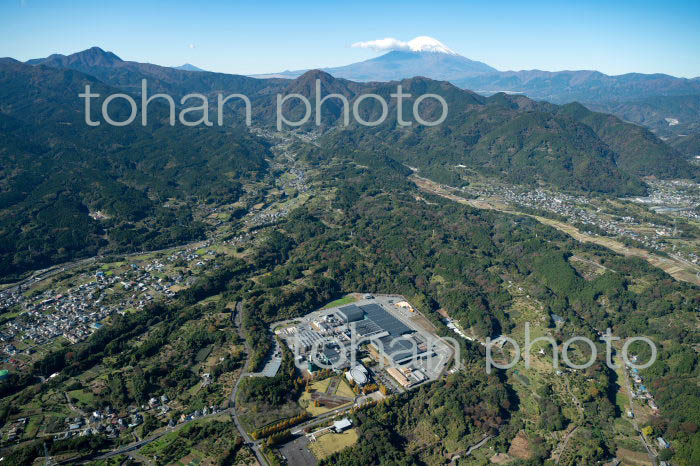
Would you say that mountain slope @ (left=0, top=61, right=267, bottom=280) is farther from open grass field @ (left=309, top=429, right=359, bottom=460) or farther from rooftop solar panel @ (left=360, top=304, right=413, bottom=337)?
open grass field @ (left=309, top=429, right=359, bottom=460)

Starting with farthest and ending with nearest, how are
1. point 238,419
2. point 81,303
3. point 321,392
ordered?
1. point 81,303
2. point 321,392
3. point 238,419

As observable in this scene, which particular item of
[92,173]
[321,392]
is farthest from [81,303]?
[92,173]

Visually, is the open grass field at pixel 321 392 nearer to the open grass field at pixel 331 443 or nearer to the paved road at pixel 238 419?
the open grass field at pixel 331 443

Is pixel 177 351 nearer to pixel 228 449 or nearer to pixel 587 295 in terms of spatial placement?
pixel 228 449

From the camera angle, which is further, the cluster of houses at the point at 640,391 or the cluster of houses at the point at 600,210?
the cluster of houses at the point at 600,210

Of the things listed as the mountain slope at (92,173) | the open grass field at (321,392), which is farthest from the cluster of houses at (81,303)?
the open grass field at (321,392)

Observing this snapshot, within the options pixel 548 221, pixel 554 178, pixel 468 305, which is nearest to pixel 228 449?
pixel 468 305

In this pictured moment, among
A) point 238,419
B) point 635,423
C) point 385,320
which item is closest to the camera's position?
point 238,419

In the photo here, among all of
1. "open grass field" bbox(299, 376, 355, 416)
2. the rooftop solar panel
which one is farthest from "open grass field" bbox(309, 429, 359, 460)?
the rooftop solar panel

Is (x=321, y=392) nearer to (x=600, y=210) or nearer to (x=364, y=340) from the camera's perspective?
(x=364, y=340)
